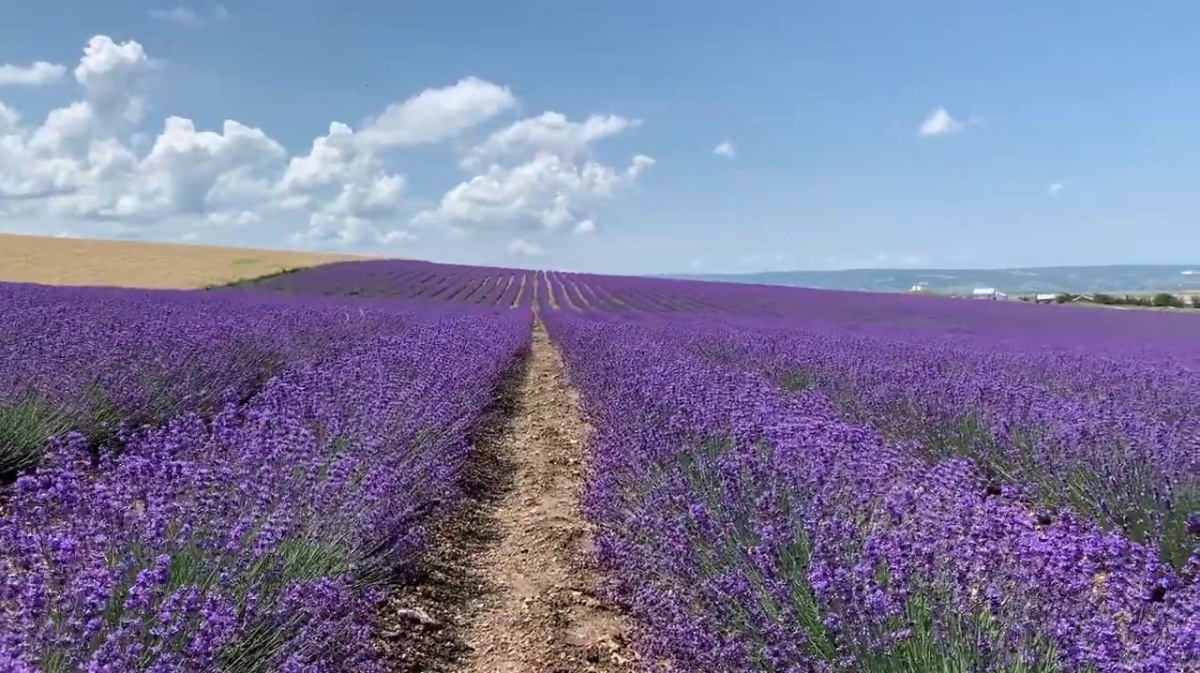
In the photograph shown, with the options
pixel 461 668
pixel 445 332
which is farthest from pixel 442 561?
pixel 445 332

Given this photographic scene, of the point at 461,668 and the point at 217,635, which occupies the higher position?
the point at 217,635

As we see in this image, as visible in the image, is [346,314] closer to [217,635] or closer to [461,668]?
[461,668]

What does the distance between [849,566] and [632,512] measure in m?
1.58

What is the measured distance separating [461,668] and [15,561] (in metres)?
1.32

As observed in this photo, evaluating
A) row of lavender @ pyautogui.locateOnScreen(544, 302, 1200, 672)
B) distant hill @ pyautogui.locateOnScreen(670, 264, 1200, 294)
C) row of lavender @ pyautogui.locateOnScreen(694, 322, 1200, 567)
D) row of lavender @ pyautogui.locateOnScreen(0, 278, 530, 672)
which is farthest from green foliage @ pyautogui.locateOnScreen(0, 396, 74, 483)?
distant hill @ pyautogui.locateOnScreen(670, 264, 1200, 294)

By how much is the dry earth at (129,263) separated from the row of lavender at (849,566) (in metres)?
23.9

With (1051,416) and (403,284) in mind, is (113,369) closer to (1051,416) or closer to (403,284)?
(1051,416)

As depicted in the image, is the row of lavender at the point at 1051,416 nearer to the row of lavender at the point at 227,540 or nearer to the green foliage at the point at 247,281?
the row of lavender at the point at 227,540

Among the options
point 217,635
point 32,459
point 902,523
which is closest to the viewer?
point 217,635

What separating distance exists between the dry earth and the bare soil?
72.5 ft

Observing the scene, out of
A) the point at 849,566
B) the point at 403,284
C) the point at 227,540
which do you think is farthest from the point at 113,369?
the point at 403,284

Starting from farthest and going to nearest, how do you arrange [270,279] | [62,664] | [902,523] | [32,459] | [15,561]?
A: [270,279] → [32,459] → [902,523] → [15,561] → [62,664]

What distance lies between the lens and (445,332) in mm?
9766

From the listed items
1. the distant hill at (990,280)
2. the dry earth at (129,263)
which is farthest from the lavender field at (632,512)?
the distant hill at (990,280)
